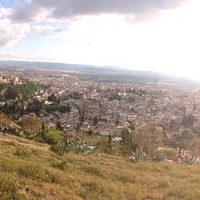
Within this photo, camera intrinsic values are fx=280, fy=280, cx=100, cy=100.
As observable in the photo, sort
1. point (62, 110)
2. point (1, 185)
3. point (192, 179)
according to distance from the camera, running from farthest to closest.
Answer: point (62, 110), point (192, 179), point (1, 185)

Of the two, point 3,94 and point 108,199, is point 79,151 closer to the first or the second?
point 108,199

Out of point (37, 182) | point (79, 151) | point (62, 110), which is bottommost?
point (62, 110)

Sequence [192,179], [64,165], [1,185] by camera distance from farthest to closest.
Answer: [192,179] < [64,165] < [1,185]

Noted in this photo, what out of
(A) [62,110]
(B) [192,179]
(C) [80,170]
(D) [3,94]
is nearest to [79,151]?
(C) [80,170]

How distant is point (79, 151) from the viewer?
11.1 metres

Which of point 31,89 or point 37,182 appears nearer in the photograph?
point 37,182

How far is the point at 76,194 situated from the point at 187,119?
4503 cm

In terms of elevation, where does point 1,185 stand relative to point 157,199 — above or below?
above

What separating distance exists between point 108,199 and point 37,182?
1.31 metres

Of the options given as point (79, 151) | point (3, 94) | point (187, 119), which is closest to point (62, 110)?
point (3, 94)

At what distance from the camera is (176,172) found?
851cm

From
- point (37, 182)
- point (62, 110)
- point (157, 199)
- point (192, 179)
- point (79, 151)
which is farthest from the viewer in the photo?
point (62, 110)

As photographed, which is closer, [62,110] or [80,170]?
[80,170]

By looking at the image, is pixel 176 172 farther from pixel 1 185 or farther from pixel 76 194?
pixel 1 185
